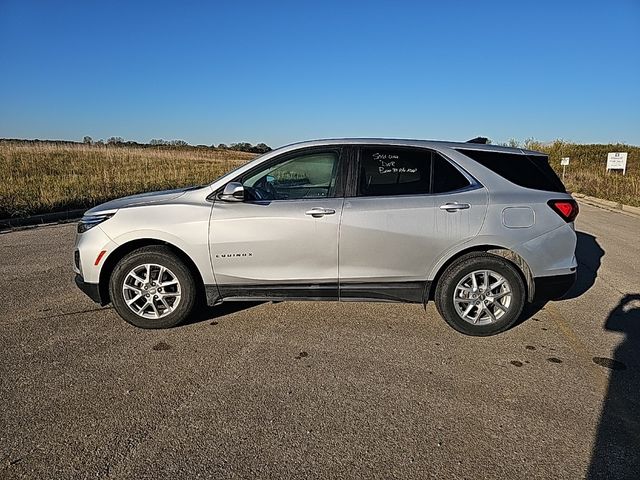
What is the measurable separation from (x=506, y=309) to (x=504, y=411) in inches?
53.9

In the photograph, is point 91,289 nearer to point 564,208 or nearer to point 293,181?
point 293,181

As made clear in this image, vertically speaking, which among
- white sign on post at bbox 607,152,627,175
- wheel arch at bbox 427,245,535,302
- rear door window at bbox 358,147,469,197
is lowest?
wheel arch at bbox 427,245,535,302

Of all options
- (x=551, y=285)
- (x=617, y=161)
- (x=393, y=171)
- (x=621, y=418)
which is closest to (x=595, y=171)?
(x=617, y=161)

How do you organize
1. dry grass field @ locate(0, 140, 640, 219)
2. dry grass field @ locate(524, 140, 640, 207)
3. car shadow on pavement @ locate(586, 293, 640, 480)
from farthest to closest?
dry grass field @ locate(524, 140, 640, 207) → dry grass field @ locate(0, 140, 640, 219) → car shadow on pavement @ locate(586, 293, 640, 480)

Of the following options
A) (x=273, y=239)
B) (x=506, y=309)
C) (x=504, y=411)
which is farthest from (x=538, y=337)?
(x=273, y=239)

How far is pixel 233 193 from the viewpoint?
12.8 feet

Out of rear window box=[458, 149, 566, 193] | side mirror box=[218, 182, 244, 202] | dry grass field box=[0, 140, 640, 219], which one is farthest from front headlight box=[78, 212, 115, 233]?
dry grass field box=[0, 140, 640, 219]

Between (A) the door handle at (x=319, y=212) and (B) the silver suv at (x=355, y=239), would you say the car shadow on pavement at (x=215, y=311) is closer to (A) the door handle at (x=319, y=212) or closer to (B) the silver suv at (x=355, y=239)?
(B) the silver suv at (x=355, y=239)

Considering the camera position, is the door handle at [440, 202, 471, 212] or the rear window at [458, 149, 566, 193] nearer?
the door handle at [440, 202, 471, 212]

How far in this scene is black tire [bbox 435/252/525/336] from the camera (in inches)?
157

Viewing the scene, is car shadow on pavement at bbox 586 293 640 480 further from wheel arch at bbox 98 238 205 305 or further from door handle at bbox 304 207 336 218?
wheel arch at bbox 98 238 205 305

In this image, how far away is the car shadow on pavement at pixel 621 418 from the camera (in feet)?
7.63

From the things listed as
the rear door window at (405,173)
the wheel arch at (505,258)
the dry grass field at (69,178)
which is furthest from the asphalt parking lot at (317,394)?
the dry grass field at (69,178)

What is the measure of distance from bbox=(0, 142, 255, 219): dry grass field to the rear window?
10471mm
